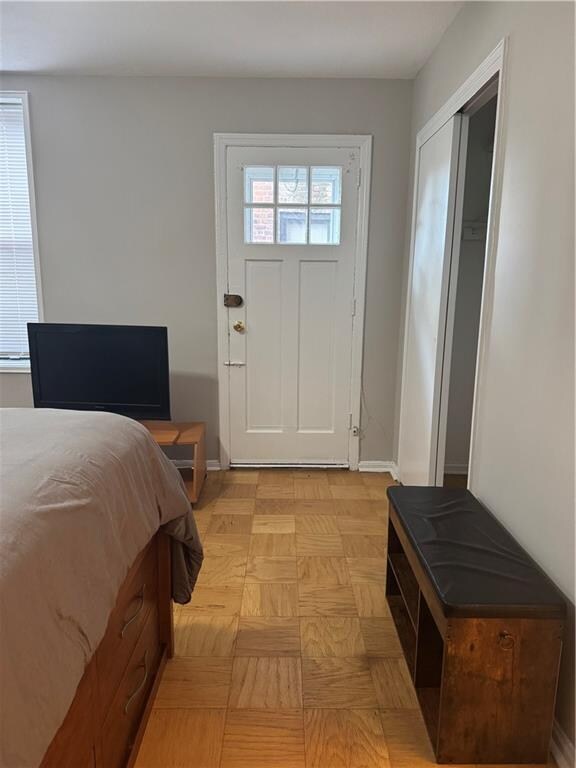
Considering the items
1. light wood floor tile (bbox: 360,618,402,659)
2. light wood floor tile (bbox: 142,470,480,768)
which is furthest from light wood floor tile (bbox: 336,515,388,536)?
light wood floor tile (bbox: 360,618,402,659)

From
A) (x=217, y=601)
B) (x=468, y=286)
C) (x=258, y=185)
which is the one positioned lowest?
(x=217, y=601)

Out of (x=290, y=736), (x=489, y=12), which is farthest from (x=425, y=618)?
(x=489, y=12)

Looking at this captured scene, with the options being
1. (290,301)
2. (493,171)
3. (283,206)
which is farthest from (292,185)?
(493,171)

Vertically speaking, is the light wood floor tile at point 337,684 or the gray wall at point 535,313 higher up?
the gray wall at point 535,313

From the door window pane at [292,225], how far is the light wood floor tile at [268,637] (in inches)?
86.8

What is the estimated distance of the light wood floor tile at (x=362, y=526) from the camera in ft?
8.64

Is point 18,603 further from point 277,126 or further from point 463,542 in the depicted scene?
point 277,126

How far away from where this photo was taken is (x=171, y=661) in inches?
67.3

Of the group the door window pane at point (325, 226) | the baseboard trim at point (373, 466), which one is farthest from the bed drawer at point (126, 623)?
the door window pane at point (325, 226)

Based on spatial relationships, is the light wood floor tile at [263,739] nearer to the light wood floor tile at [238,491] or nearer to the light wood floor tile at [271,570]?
A: the light wood floor tile at [271,570]

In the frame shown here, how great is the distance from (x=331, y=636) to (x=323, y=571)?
428 millimetres

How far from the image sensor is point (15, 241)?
324cm

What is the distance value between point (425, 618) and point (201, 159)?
2.80m

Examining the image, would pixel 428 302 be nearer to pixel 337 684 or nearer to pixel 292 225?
pixel 292 225
